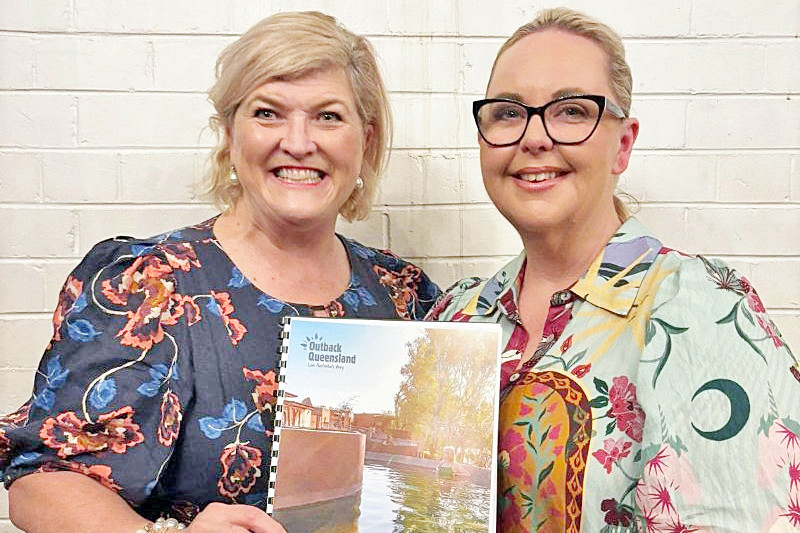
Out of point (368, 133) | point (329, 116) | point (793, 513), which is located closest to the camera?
point (793, 513)

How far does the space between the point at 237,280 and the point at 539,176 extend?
574 mm

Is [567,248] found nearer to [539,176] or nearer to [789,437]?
[539,176]

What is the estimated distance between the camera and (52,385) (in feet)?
4.52

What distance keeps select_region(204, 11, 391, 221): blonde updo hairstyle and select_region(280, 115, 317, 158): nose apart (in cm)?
8

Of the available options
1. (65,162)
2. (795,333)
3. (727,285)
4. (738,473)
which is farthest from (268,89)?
(795,333)

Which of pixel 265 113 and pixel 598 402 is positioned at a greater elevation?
pixel 265 113


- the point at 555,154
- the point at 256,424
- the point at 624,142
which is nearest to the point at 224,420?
the point at 256,424

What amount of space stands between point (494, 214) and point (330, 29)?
716 millimetres

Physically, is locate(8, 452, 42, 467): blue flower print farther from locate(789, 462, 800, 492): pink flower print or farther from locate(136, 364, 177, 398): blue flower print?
locate(789, 462, 800, 492): pink flower print

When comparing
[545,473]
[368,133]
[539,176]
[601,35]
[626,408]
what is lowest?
[545,473]

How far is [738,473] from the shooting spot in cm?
110

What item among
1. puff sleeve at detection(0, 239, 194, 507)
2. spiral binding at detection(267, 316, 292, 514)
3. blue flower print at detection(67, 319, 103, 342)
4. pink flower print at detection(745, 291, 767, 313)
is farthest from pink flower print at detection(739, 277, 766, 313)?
blue flower print at detection(67, 319, 103, 342)

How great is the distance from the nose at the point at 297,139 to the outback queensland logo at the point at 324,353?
0.38m

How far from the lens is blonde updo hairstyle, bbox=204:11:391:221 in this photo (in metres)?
1.57
